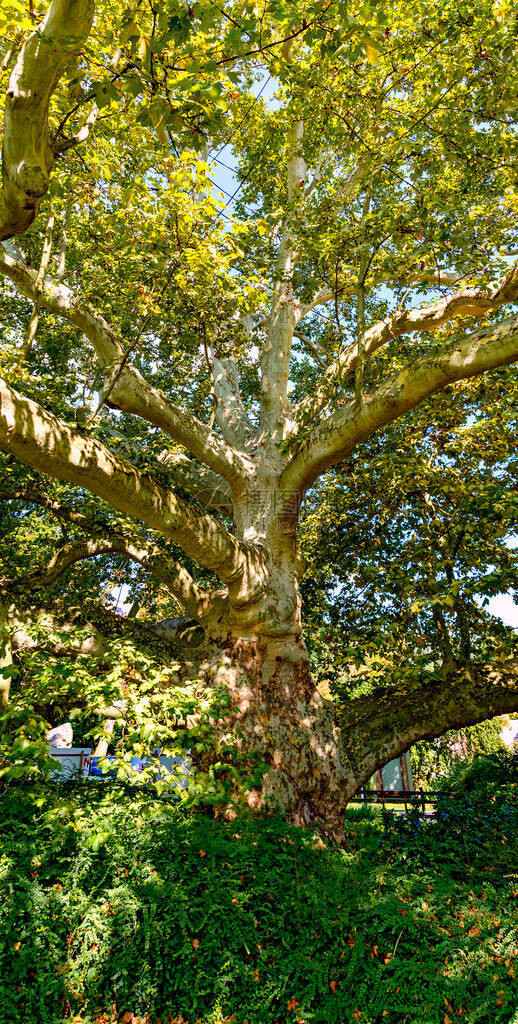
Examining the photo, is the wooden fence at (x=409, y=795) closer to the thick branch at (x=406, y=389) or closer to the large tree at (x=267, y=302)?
the large tree at (x=267, y=302)

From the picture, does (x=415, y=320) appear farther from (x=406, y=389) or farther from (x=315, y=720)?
(x=315, y=720)

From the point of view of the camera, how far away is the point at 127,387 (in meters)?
5.41

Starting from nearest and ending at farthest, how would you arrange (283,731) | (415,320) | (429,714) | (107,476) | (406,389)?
1. (107,476)
2. (406,389)
3. (283,731)
4. (415,320)
5. (429,714)

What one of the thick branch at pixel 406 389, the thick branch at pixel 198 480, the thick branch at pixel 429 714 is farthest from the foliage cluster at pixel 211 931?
the thick branch at pixel 198 480

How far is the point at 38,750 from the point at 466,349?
4458mm

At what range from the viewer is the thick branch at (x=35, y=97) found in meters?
2.38

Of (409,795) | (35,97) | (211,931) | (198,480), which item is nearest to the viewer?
(35,97)

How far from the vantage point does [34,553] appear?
9172 millimetres

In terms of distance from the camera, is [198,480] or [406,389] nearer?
[406,389]

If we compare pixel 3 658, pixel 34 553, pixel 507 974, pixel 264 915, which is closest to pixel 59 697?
pixel 3 658

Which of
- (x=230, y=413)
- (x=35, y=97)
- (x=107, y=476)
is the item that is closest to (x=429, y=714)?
(x=107, y=476)

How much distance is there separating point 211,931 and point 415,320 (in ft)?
18.4

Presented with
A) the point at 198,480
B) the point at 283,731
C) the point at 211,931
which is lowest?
the point at 211,931

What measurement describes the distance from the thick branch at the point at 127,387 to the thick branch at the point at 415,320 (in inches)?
50.7
